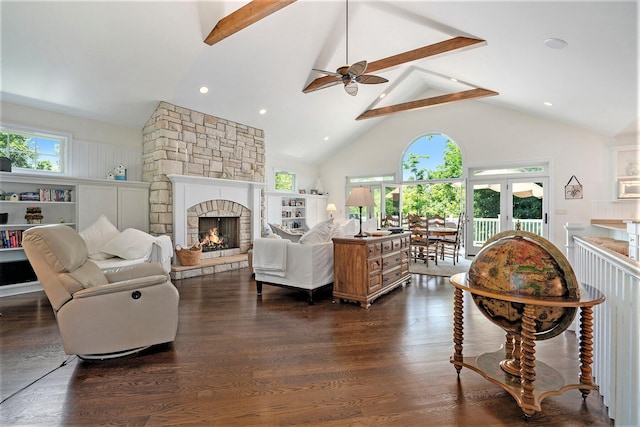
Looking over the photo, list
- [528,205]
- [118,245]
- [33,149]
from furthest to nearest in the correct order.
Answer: [528,205]
[33,149]
[118,245]

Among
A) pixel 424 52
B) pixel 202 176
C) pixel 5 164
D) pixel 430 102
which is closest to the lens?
pixel 5 164

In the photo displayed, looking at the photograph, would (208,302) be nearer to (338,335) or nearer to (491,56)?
(338,335)

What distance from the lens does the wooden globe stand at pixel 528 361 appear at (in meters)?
1.60

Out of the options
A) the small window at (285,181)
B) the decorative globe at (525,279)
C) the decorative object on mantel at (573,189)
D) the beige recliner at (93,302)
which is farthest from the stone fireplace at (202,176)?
the decorative object on mantel at (573,189)

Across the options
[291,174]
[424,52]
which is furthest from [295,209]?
[424,52]

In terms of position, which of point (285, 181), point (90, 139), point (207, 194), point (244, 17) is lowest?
point (207, 194)

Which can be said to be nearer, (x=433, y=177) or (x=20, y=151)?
(x=20, y=151)

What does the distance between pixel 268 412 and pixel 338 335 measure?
1.17 metres

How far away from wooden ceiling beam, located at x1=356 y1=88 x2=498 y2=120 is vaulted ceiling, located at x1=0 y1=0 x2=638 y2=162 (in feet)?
1.27

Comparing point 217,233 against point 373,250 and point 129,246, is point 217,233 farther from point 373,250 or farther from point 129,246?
point 373,250

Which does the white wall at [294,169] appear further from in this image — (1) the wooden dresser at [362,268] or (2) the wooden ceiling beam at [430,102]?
(1) the wooden dresser at [362,268]

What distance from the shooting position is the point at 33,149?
4.60m

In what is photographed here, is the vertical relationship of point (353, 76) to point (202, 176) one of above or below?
above

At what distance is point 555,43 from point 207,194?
575 cm
